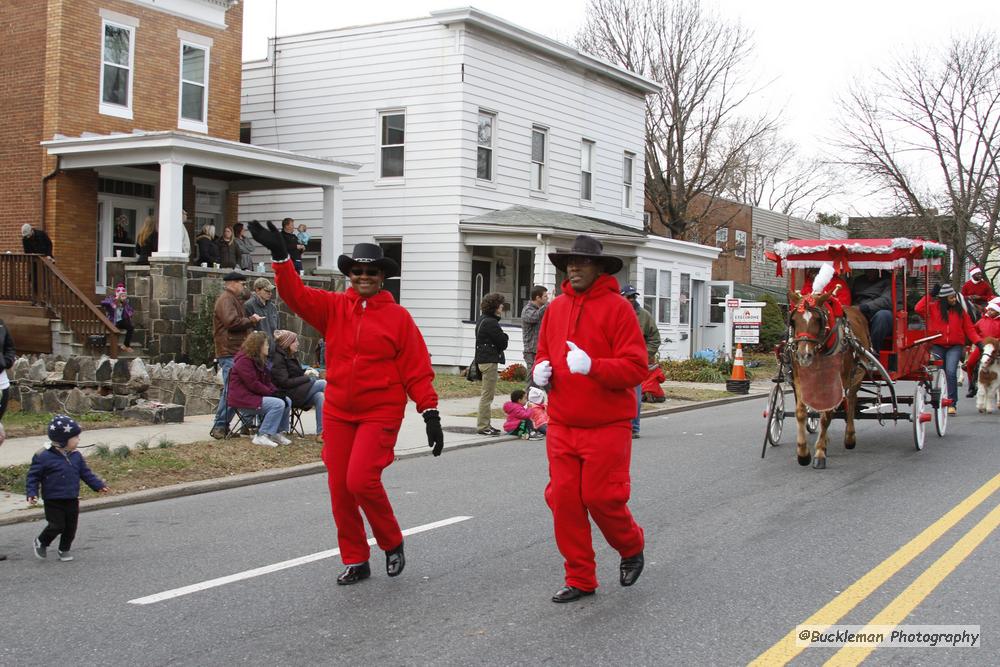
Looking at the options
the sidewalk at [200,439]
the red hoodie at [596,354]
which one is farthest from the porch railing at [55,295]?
the red hoodie at [596,354]

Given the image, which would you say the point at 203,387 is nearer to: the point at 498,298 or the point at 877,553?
the point at 498,298

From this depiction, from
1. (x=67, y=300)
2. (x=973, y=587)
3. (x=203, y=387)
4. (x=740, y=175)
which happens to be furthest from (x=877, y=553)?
(x=740, y=175)

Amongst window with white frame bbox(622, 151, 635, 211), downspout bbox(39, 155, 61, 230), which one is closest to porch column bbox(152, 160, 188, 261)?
downspout bbox(39, 155, 61, 230)

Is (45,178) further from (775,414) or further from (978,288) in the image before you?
(978,288)

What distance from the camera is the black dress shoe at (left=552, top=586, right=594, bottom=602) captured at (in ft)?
19.7

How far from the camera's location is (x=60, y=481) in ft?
23.4

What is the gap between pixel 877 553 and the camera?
729cm

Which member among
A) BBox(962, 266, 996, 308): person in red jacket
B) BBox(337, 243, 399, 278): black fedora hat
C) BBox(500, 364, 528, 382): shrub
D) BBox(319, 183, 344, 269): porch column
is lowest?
BBox(500, 364, 528, 382): shrub

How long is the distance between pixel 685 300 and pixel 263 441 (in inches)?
827

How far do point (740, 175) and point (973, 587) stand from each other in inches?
1671

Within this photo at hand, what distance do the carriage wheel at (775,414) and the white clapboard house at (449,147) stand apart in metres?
12.0

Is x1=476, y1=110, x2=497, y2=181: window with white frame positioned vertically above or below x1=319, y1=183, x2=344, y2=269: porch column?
above

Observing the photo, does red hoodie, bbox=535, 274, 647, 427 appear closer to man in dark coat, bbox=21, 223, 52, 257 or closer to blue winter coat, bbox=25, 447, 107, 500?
blue winter coat, bbox=25, 447, 107, 500

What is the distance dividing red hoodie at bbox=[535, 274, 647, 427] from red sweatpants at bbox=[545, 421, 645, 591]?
9 centimetres
